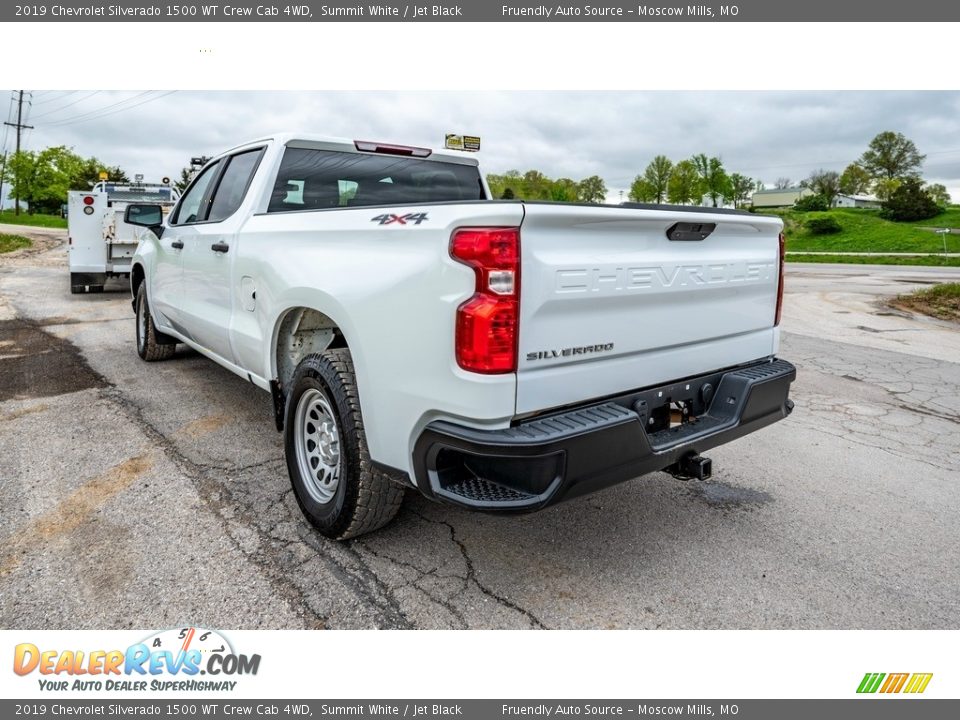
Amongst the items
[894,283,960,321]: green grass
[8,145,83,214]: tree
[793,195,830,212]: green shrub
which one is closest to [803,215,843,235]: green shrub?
[793,195,830,212]: green shrub

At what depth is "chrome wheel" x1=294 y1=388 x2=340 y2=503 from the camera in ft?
10.9

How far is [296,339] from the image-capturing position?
3.88 metres

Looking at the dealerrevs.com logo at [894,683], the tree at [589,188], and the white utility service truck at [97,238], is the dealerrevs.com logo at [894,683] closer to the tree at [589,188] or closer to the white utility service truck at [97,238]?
the tree at [589,188]

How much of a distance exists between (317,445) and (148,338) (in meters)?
4.21

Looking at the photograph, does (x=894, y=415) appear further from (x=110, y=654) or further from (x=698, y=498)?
(x=110, y=654)

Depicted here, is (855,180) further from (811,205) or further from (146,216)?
(146,216)

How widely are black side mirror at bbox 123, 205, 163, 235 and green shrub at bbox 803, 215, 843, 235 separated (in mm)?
51991

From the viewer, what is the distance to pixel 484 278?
7.83 ft

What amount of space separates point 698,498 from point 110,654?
2936 millimetres

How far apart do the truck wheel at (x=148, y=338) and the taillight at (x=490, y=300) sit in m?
5.15

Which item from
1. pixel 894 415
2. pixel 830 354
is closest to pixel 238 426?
pixel 894 415

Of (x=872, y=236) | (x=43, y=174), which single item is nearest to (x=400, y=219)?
(x=872, y=236)

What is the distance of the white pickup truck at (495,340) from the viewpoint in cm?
242

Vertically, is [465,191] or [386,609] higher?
[465,191]
